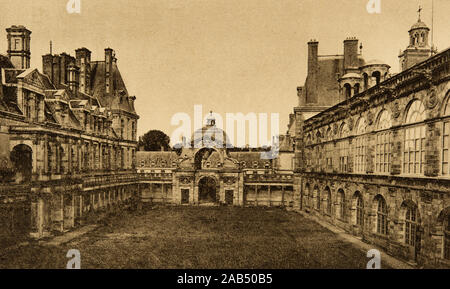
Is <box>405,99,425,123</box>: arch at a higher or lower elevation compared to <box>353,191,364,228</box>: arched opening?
higher

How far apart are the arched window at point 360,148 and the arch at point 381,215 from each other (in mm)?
2605

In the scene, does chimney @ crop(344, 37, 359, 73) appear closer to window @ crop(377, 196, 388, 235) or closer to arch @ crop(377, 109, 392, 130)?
arch @ crop(377, 109, 392, 130)

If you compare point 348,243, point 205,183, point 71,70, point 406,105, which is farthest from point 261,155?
point 406,105

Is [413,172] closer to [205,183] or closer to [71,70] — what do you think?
[71,70]

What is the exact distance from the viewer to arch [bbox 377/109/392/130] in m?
19.5

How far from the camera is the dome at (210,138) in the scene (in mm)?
44500

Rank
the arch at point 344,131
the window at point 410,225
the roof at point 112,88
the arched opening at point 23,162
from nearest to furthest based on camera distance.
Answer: the window at point 410,225 < the arched opening at point 23,162 < the arch at point 344,131 < the roof at point 112,88

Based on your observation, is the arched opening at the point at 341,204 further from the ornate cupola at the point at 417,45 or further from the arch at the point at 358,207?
the ornate cupola at the point at 417,45

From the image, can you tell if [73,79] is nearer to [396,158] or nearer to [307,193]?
[307,193]

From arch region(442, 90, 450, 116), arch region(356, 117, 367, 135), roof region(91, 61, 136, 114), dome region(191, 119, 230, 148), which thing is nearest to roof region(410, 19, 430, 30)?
arch region(356, 117, 367, 135)

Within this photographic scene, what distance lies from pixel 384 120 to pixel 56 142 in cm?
2158

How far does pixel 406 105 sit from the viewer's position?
57.1 feet

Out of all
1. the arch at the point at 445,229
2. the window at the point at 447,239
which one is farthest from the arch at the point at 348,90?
the window at the point at 447,239

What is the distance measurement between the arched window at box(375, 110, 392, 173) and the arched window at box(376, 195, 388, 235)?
1.80 m
